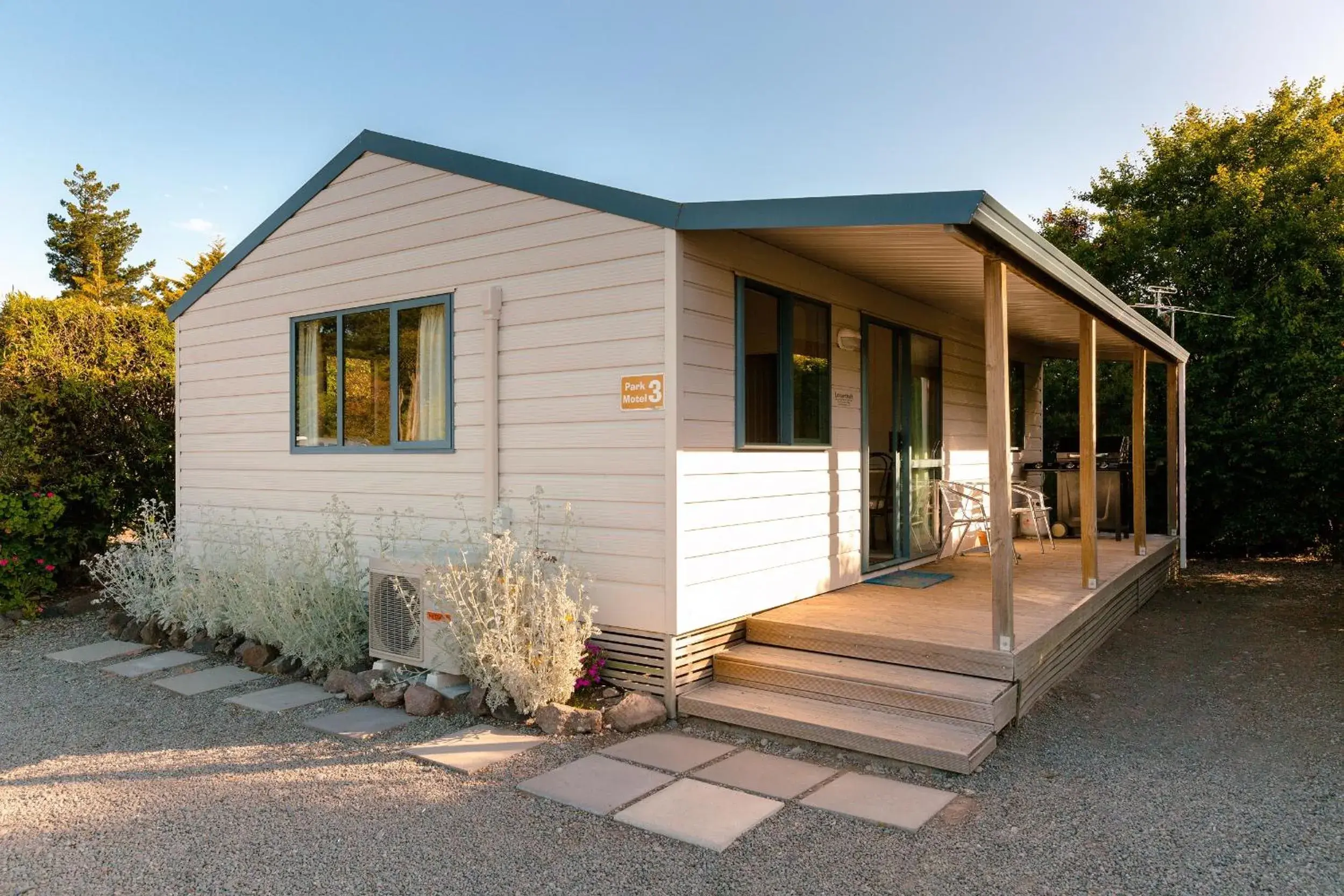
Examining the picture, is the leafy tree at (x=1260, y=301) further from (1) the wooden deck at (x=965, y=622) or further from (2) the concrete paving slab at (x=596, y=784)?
(2) the concrete paving slab at (x=596, y=784)

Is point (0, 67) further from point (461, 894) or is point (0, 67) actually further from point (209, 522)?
point (461, 894)

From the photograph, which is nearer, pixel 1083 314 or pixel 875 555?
pixel 1083 314

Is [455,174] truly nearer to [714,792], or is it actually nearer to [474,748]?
[474,748]

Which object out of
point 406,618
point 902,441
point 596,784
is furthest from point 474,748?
point 902,441

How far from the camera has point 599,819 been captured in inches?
125

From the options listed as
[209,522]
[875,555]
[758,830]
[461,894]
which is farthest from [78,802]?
[875,555]

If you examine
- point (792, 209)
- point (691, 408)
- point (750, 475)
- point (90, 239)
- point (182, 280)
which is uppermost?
point (90, 239)

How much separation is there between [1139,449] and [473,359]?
561 centimetres

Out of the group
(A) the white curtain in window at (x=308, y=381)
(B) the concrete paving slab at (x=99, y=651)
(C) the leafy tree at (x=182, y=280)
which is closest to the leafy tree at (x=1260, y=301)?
(A) the white curtain in window at (x=308, y=381)

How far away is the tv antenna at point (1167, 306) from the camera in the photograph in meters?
9.80

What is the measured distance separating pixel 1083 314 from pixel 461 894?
5207 millimetres

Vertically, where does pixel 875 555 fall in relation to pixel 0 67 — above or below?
below

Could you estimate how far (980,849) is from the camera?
9.52 feet

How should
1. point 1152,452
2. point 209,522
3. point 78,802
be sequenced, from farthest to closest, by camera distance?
point 1152,452 → point 209,522 → point 78,802
